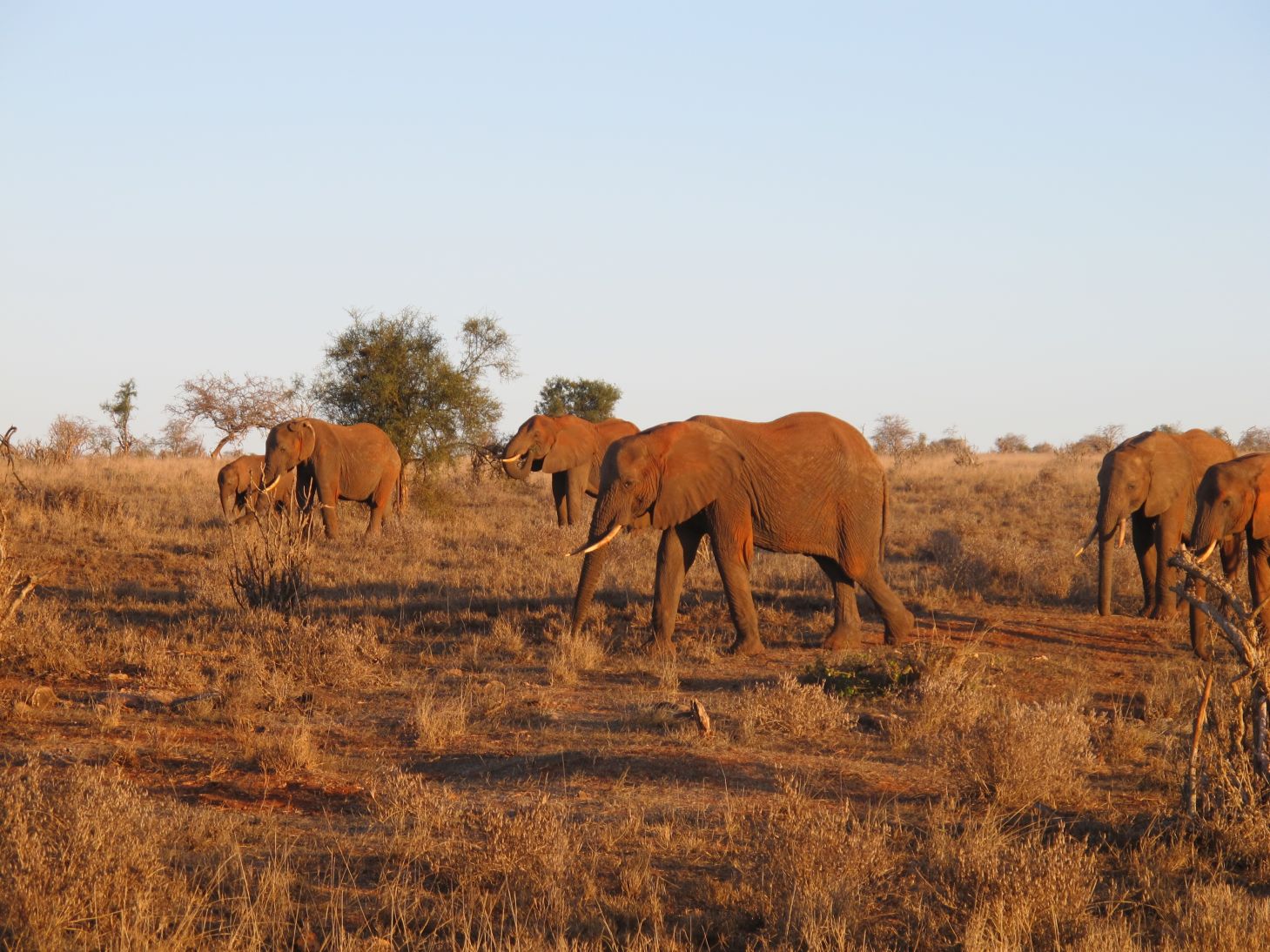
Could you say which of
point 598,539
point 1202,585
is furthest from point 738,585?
point 1202,585

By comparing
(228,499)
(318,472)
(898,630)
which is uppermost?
(318,472)

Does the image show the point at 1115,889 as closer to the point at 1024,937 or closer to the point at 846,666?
the point at 1024,937

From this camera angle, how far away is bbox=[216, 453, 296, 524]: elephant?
2152cm

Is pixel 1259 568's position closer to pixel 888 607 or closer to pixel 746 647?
pixel 888 607

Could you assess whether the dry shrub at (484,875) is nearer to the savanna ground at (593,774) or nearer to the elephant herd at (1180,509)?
the savanna ground at (593,774)

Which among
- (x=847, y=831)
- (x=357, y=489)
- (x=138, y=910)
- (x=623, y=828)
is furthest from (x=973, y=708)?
(x=357, y=489)

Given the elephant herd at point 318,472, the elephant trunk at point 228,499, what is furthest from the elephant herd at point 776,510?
the elephant trunk at point 228,499

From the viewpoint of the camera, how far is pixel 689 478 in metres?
12.1

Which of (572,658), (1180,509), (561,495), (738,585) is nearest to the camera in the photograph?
(572,658)

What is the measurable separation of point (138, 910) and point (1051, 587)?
12.9 metres

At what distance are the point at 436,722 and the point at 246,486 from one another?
15.1m

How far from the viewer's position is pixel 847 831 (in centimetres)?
658

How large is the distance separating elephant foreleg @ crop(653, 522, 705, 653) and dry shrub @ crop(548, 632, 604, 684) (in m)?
0.58

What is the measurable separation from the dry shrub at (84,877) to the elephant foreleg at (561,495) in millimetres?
17363
